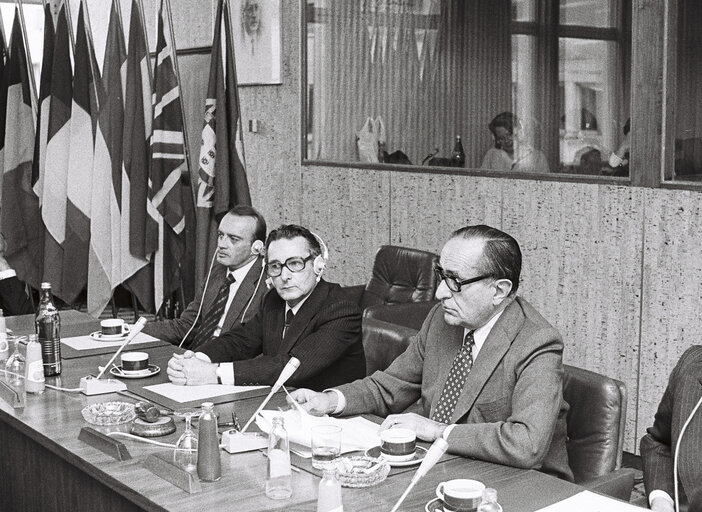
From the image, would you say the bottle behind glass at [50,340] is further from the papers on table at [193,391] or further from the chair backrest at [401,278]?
the chair backrest at [401,278]

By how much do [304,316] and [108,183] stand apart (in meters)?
3.20

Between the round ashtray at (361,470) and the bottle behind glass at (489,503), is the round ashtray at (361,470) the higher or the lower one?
the lower one

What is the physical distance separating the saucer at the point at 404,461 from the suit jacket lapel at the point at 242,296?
5.84 ft

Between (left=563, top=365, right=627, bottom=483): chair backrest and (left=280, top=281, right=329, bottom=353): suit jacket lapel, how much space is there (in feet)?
3.40

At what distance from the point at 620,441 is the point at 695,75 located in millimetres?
2251

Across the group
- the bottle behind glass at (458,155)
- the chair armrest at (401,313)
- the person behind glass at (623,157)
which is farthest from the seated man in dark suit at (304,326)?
the bottle behind glass at (458,155)

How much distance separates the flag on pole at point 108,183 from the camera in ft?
19.6

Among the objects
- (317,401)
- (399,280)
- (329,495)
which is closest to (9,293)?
(399,280)

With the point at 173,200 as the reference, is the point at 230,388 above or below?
below

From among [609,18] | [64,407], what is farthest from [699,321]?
[64,407]

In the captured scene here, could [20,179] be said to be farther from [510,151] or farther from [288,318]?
[288,318]

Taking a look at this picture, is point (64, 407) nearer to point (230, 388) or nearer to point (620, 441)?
point (230, 388)

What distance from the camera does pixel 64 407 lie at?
2.73 metres

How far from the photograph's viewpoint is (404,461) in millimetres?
2160
